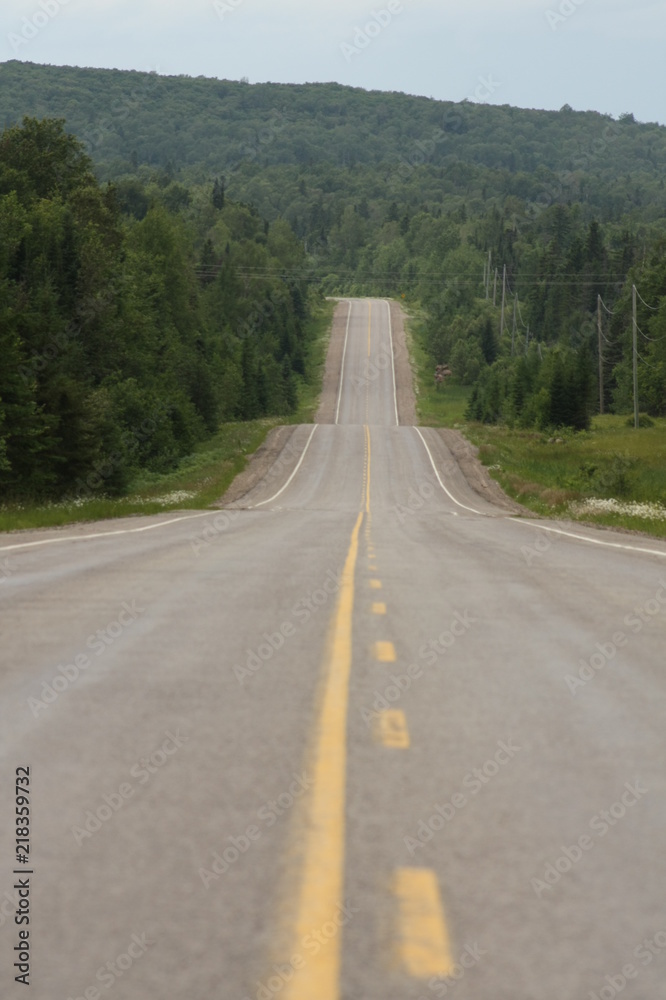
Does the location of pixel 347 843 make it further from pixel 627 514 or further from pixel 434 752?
pixel 627 514

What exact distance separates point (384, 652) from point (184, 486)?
35.3 m

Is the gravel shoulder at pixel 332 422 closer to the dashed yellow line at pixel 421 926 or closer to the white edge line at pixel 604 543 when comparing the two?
the white edge line at pixel 604 543

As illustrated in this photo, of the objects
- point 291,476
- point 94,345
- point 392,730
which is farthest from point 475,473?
point 392,730

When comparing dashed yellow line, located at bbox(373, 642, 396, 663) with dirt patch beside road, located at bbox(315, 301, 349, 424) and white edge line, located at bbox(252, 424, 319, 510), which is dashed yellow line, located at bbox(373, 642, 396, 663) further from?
dirt patch beside road, located at bbox(315, 301, 349, 424)

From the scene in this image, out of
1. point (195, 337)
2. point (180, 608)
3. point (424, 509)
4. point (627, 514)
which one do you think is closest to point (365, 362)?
point (195, 337)

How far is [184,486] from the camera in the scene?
42.2m

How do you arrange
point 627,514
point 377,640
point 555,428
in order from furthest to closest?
point 555,428 → point 627,514 → point 377,640

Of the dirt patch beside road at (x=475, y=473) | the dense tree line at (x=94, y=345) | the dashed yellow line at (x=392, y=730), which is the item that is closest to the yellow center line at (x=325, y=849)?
the dashed yellow line at (x=392, y=730)

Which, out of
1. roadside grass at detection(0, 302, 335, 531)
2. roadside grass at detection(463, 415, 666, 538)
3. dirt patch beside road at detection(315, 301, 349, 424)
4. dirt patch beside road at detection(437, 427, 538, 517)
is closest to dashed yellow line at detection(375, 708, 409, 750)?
roadside grass at detection(0, 302, 335, 531)

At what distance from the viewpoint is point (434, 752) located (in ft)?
16.7

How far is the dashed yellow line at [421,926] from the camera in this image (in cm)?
296

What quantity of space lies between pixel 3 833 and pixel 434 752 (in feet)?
7.10

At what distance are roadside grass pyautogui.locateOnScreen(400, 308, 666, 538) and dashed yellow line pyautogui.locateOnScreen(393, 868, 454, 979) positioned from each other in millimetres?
19866

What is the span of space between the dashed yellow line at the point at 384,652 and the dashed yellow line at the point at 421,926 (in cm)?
367
